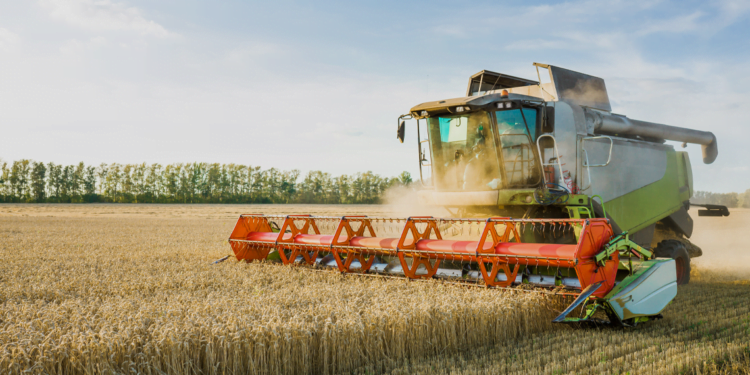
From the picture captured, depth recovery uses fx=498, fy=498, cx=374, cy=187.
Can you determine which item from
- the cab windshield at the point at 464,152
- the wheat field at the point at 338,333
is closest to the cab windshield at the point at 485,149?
the cab windshield at the point at 464,152

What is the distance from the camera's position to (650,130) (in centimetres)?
682

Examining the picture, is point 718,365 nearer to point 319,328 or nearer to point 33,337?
point 319,328

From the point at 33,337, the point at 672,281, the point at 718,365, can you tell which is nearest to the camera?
the point at 33,337

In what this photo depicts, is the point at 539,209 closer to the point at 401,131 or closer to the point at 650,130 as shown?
the point at 401,131

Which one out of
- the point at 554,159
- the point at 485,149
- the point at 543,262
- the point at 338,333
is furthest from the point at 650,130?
the point at 338,333

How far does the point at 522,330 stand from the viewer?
374 cm

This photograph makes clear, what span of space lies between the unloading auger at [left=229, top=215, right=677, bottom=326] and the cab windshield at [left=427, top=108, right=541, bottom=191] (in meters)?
0.55

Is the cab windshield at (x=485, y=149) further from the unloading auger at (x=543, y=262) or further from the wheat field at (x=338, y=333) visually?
the wheat field at (x=338, y=333)

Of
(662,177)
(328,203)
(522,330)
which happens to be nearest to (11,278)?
(522,330)

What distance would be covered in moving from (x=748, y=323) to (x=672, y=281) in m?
0.58

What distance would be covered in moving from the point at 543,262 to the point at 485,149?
1.91m

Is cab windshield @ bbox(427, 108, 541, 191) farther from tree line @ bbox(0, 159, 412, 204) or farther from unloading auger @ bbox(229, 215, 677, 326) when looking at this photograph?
tree line @ bbox(0, 159, 412, 204)

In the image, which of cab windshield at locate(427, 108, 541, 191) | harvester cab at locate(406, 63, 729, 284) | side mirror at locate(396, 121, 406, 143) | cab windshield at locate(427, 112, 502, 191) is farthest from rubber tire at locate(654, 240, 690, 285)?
side mirror at locate(396, 121, 406, 143)

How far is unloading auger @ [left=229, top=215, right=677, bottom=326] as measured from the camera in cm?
381
